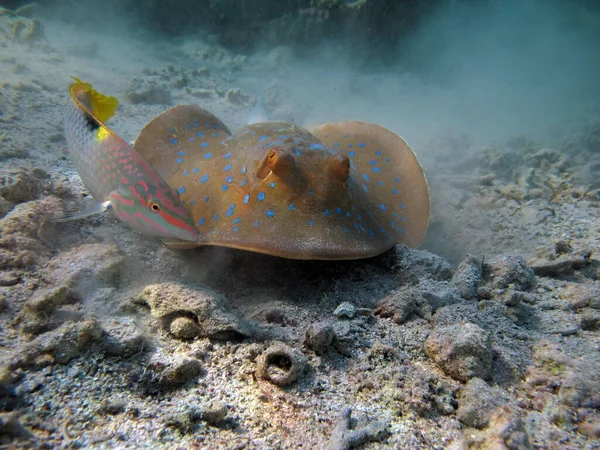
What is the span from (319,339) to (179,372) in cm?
85

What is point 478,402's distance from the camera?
5.85 ft

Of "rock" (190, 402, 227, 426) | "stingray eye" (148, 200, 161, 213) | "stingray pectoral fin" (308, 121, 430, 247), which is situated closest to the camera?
"rock" (190, 402, 227, 426)

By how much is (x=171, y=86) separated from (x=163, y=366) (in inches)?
385

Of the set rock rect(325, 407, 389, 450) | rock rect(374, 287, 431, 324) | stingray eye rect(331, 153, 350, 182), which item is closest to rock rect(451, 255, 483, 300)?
rock rect(374, 287, 431, 324)

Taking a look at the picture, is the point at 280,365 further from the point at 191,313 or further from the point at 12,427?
the point at 12,427

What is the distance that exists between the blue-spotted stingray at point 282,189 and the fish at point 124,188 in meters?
0.24

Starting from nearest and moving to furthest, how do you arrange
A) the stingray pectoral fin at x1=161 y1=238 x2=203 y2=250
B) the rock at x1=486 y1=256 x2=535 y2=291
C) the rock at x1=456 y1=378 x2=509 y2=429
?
the rock at x1=456 y1=378 x2=509 y2=429 < the stingray pectoral fin at x1=161 y1=238 x2=203 y2=250 < the rock at x1=486 y1=256 x2=535 y2=291

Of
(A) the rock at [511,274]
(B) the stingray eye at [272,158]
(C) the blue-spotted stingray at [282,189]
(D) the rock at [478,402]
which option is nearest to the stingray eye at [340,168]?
(C) the blue-spotted stingray at [282,189]

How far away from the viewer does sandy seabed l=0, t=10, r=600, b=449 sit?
5.19 feet

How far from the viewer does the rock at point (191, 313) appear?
2.07 metres

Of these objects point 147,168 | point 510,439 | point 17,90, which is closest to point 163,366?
point 147,168

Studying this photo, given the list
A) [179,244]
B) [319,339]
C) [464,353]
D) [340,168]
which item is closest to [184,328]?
[319,339]

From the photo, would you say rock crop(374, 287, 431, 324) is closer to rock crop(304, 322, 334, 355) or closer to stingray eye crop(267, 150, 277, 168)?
rock crop(304, 322, 334, 355)

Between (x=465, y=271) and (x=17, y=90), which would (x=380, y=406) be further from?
(x=17, y=90)
